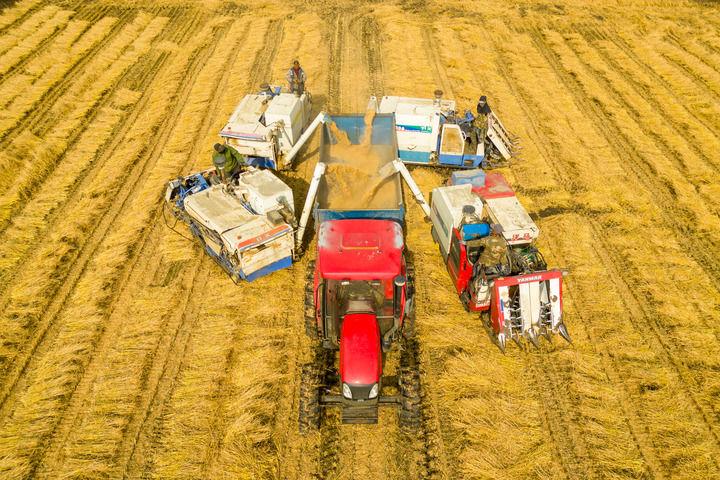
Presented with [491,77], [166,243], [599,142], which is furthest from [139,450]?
[491,77]

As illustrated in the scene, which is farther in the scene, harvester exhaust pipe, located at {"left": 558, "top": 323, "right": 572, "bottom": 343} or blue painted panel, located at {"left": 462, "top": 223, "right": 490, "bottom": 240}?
blue painted panel, located at {"left": 462, "top": 223, "right": 490, "bottom": 240}

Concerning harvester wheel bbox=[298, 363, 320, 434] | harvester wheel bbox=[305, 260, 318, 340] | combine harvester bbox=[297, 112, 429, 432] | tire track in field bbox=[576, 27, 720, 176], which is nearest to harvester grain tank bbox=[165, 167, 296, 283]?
combine harvester bbox=[297, 112, 429, 432]

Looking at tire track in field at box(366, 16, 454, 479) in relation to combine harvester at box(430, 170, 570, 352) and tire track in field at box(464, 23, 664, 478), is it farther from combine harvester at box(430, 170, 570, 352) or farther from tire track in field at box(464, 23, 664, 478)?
tire track in field at box(464, 23, 664, 478)

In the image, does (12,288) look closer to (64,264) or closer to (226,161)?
(64,264)

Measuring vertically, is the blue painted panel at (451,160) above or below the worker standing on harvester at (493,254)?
below

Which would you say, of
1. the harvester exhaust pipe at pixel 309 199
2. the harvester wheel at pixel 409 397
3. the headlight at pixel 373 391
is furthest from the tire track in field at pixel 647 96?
the headlight at pixel 373 391

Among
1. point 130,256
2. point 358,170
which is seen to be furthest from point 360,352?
Result: point 130,256

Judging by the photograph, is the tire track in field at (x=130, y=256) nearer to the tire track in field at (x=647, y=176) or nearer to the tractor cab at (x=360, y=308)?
the tractor cab at (x=360, y=308)
